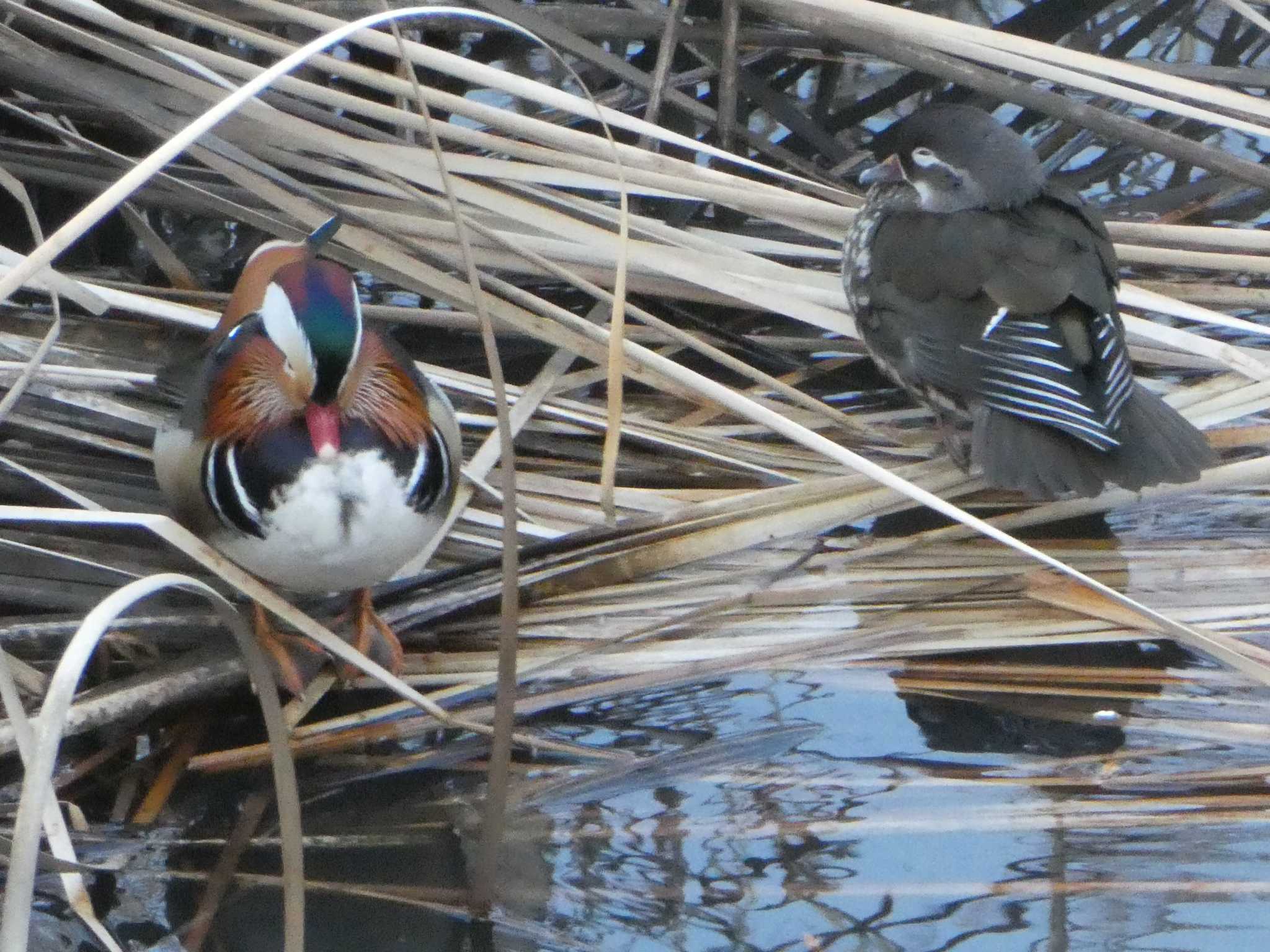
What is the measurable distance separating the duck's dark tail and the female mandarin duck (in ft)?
2.98

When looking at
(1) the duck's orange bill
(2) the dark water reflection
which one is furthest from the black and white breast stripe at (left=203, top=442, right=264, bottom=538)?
(2) the dark water reflection

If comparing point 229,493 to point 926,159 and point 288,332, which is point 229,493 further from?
point 926,159

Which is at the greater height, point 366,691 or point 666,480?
point 666,480

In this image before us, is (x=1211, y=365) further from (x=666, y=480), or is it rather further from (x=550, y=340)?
(x=550, y=340)

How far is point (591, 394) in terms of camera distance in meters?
3.06

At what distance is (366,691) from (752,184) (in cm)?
122

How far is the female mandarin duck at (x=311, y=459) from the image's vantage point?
7.14 feet

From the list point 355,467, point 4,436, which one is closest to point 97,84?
point 4,436

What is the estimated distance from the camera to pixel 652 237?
299 centimetres

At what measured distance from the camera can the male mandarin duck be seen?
2.59 m

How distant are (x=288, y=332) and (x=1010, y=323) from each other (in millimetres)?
1248

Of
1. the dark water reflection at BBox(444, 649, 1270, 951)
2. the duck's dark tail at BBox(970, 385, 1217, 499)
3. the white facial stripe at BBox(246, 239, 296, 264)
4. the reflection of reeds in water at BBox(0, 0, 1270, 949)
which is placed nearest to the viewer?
the dark water reflection at BBox(444, 649, 1270, 951)

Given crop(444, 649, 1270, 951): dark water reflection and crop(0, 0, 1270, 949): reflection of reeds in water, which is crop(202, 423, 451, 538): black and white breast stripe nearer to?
crop(0, 0, 1270, 949): reflection of reeds in water

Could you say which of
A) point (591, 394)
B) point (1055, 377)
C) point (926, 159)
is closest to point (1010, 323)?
point (1055, 377)
